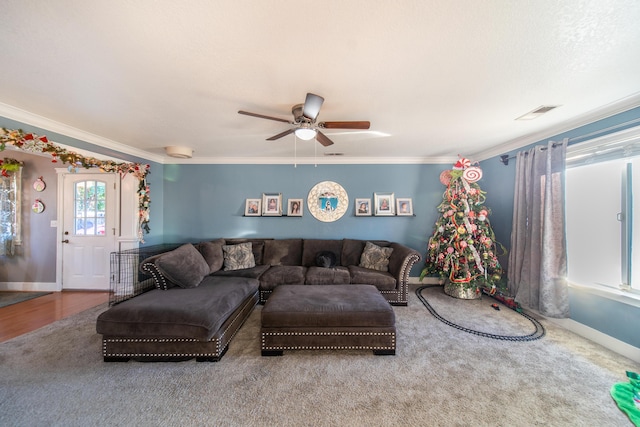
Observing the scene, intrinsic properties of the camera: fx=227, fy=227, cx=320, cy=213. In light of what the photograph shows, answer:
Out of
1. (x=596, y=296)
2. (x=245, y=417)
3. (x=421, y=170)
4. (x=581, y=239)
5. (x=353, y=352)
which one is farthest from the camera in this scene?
(x=421, y=170)

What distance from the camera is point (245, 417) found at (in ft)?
5.14

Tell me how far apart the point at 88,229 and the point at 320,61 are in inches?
196

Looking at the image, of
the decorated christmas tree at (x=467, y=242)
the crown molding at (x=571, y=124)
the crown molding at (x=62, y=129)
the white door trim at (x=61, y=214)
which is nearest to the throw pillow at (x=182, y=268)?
the white door trim at (x=61, y=214)

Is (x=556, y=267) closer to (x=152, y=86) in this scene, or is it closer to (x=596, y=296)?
(x=596, y=296)

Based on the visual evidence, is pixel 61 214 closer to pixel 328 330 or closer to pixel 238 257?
pixel 238 257

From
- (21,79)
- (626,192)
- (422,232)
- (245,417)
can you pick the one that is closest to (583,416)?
(626,192)

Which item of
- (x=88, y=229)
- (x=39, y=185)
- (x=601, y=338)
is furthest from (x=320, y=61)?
(x=39, y=185)

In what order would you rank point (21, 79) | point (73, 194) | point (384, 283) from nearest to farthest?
point (21, 79), point (384, 283), point (73, 194)

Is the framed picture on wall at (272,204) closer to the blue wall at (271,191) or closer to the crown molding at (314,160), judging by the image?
the blue wall at (271,191)

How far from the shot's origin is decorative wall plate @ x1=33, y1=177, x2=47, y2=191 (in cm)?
397

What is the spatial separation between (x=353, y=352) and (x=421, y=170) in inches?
142

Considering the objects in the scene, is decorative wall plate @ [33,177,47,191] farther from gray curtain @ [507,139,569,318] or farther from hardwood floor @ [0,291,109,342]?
gray curtain @ [507,139,569,318]

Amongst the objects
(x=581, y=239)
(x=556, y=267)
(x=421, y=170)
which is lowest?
(x=556, y=267)

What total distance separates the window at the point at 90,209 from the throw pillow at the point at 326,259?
3.87m
